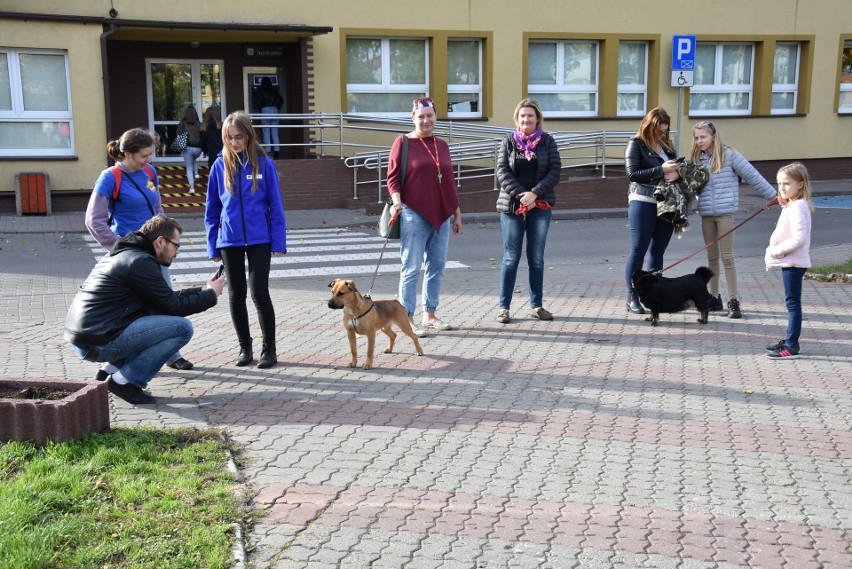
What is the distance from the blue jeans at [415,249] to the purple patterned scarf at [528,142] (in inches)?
39.1

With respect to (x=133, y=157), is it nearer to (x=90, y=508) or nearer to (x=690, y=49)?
(x=90, y=508)

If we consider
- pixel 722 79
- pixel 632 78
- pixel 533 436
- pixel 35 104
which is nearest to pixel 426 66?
pixel 632 78

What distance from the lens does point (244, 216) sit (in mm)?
6742

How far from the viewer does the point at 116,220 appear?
275 inches

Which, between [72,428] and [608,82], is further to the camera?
[608,82]

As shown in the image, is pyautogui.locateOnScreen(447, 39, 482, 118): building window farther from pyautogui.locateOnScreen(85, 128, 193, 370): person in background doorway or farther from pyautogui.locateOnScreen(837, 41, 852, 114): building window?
pyautogui.locateOnScreen(85, 128, 193, 370): person in background doorway

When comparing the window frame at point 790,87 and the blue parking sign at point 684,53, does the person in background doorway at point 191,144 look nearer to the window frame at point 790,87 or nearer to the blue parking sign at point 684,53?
the blue parking sign at point 684,53

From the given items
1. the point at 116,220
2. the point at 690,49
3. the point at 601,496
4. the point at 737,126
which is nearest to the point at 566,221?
the point at 690,49

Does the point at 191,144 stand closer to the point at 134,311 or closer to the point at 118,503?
the point at 134,311

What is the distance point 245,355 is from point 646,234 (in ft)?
13.3

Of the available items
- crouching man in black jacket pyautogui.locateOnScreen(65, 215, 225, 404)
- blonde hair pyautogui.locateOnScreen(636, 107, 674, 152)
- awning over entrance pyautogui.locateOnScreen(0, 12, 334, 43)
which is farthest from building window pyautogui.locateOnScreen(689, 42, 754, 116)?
crouching man in black jacket pyautogui.locateOnScreen(65, 215, 225, 404)

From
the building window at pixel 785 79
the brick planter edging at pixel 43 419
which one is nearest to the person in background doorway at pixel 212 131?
the brick planter edging at pixel 43 419

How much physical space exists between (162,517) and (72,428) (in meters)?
1.21

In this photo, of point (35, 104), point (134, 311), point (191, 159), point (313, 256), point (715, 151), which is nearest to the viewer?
point (134, 311)
